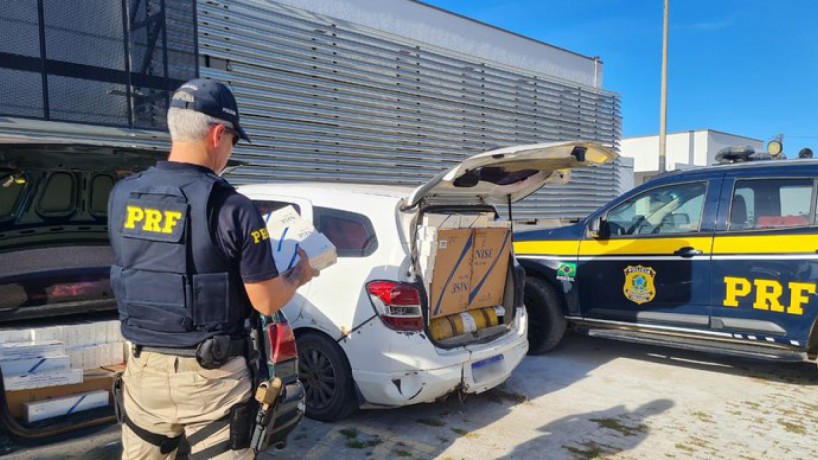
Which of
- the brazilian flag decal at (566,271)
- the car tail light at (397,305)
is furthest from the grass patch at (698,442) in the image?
the brazilian flag decal at (566,271)

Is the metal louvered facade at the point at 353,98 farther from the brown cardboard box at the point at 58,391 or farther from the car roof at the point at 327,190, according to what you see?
the brown cardboard box at the point at 58,391

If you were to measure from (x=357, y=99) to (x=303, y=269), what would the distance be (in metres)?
8.29

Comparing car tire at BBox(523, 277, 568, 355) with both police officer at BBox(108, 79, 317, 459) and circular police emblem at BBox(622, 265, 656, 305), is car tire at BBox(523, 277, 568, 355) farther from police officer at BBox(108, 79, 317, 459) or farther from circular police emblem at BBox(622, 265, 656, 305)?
police officer at BBox(108, 79, 317, 459)

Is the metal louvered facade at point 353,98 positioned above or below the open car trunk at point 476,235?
above

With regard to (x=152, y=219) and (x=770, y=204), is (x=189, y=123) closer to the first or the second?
(x=152, y=219)

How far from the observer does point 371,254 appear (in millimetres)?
3992

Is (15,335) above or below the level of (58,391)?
above

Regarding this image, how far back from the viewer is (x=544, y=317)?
6.07m

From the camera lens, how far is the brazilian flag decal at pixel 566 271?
600cm

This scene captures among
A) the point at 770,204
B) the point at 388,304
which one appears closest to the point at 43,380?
the point at 388,304

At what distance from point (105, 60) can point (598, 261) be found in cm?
568

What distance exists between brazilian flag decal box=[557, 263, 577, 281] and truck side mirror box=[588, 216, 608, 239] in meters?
0.37

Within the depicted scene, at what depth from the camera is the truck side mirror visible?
5.86 m

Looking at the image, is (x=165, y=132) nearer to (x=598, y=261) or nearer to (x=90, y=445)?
(x=90, y=445)
